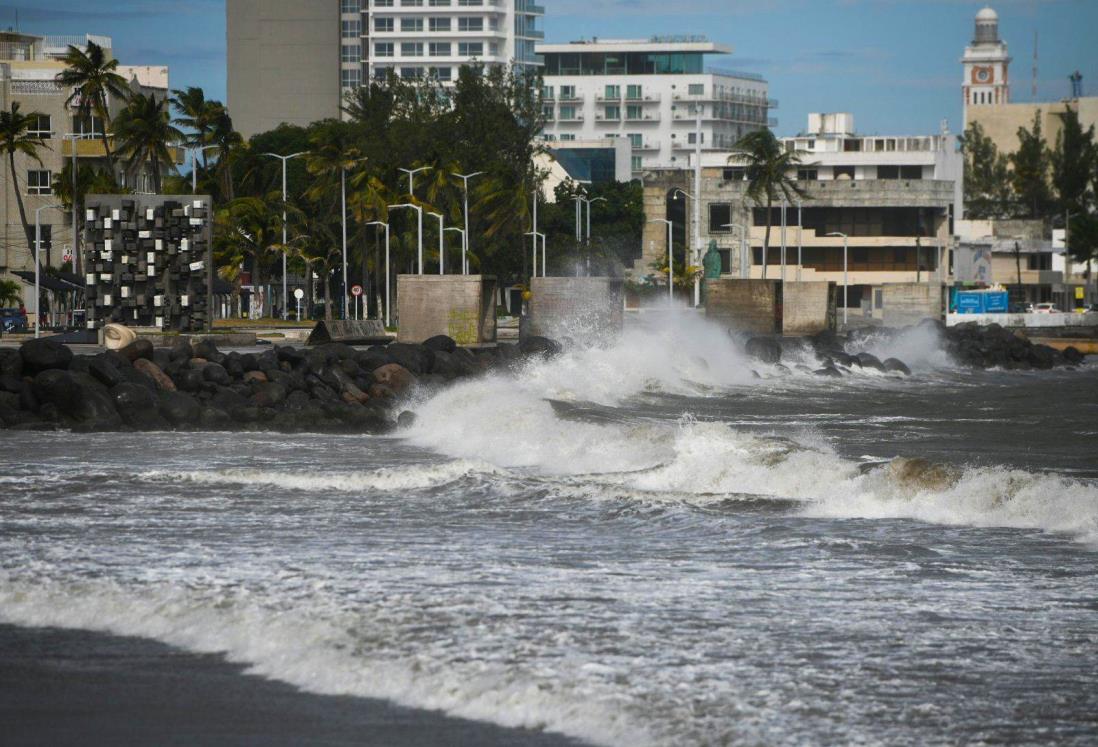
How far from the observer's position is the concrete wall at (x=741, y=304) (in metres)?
63.2

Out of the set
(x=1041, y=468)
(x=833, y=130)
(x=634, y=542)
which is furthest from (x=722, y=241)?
(x=634, y=542)

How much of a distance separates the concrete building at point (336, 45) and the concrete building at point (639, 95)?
28.3 feet

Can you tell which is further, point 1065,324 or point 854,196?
point 854,196

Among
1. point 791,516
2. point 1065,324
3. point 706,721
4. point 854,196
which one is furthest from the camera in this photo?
point 854,196

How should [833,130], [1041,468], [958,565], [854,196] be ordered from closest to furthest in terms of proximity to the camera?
[958,565]
[1041,468]
[854,196]
[833,130]

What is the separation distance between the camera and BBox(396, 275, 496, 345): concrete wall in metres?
46.5

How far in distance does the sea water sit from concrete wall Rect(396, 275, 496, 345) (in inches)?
929

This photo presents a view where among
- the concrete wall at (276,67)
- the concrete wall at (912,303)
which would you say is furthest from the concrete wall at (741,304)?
the concrete wall at (276,67)

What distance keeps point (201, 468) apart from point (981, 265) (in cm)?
10456

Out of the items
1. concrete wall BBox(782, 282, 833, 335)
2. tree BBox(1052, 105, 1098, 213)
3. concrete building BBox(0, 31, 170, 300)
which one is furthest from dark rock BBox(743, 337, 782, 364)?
tree BBox(1052, 105, 1098, 213)

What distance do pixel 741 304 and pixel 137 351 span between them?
38.0 meters

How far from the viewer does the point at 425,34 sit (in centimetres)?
16738

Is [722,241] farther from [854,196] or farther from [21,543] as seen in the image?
[21,543]

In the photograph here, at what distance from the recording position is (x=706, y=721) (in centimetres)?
793
